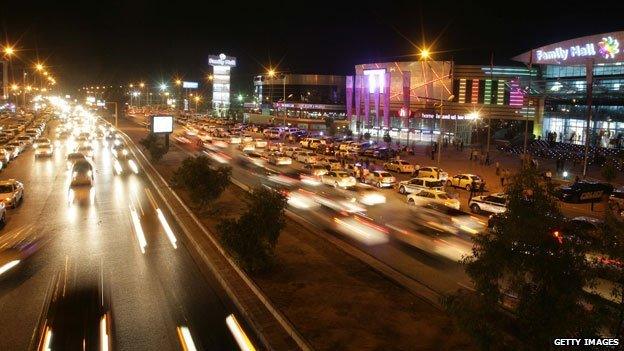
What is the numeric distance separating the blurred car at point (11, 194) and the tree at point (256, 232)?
1459 cm

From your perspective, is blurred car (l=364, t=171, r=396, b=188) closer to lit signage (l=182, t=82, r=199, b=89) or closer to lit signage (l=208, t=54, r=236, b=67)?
lit signage (l=208, t=54, r=236, b=67)

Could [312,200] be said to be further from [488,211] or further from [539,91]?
[539,91]

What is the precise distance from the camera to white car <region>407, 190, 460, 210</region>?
2719cm

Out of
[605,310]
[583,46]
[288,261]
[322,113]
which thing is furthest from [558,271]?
[322,113]

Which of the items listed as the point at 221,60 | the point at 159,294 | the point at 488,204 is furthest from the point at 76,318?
the point at 221,60

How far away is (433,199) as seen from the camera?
27609 millimetres

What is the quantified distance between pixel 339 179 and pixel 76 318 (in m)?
24.7

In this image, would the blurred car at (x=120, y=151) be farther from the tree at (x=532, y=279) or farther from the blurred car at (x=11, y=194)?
the tree at (x=532, y=279)

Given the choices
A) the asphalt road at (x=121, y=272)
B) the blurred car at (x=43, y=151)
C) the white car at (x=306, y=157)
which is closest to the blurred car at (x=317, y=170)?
the white car at (x=306, y=157)

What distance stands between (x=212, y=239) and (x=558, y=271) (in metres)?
13.2

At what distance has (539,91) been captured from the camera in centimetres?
6369

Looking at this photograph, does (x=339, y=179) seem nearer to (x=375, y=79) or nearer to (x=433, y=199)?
(x=433, y=199)

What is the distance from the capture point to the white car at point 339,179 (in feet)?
115

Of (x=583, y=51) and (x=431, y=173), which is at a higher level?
(x=583, y=51)
